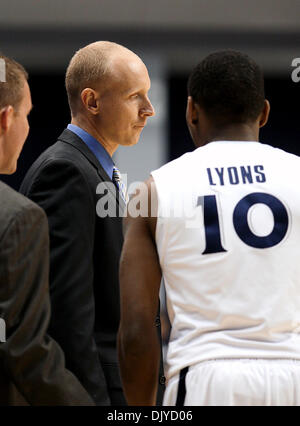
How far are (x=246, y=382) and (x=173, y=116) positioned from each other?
8560 mm

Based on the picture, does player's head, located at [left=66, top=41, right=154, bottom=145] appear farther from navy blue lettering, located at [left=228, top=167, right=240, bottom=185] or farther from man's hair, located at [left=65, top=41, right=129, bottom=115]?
navy blue lettering, located at [left=228, top=167, right=240, bottom=185]

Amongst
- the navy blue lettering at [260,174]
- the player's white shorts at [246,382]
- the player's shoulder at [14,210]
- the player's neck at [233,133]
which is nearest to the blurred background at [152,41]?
the player's neck at [233,133]

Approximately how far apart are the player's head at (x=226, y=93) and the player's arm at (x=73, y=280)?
473mm

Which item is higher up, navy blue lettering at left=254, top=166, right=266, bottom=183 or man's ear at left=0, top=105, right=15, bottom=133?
man's ear at left=0, top=105, right=15, bottom=133

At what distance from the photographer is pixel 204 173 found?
2.17m

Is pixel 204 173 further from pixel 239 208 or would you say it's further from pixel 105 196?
pixel 105 196

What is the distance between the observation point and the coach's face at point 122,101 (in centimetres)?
276

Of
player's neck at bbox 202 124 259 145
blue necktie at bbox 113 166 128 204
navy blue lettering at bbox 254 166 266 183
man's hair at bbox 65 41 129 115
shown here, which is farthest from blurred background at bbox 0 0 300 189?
navy blue lettering at bbox 254 166 266 183

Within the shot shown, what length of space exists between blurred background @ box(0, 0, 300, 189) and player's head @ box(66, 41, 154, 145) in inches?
230

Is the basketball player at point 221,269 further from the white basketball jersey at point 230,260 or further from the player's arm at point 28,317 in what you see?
the player's arm at point 28,317

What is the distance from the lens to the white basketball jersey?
2066mm

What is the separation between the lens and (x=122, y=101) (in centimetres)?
277

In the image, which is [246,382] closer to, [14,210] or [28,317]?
[28,317]

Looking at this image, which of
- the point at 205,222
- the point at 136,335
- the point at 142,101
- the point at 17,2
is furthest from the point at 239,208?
the point at 17,2
